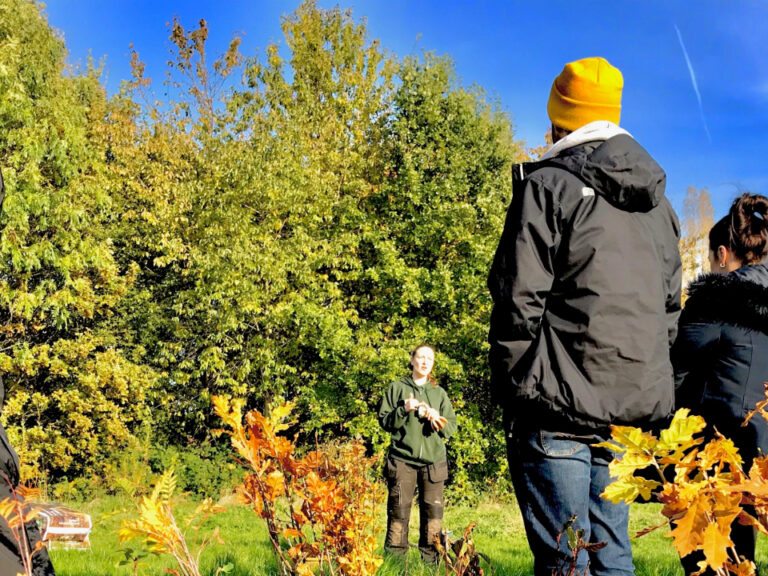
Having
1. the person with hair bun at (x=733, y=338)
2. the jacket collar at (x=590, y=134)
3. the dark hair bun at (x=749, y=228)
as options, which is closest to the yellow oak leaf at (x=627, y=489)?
the jacket collar at (x=590, y=134)

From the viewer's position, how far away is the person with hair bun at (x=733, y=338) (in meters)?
2.53

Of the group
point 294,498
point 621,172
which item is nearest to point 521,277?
point 621,172

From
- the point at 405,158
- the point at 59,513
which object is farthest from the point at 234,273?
the point at 59,513

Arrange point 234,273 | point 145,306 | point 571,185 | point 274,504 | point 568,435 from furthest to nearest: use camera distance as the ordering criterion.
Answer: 1. point 145,306
2. point 234,273
3. point 571,185
4. point 568,435
5. point 274,504

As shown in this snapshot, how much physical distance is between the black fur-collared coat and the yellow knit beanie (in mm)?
976

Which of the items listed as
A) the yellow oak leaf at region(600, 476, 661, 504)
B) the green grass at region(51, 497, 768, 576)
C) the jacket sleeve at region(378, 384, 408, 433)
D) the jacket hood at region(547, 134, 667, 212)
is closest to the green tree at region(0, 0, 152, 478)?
the green grass at region(51, 497, 768, 576)

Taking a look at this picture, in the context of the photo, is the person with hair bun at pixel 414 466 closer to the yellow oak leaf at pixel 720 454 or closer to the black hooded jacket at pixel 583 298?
the black hooded jacket at pixel 583 298

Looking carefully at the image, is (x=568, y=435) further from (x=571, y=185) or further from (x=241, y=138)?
(x=241, y=138)

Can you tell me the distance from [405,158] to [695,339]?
1458 cm

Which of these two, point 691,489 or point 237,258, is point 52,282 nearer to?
point 237,258

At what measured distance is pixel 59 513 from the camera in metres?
7.39

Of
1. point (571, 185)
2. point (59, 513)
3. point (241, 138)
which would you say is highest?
point (241, 138)

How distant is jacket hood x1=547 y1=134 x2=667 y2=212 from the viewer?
190cm

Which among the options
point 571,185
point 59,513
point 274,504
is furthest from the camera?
point 59,513
